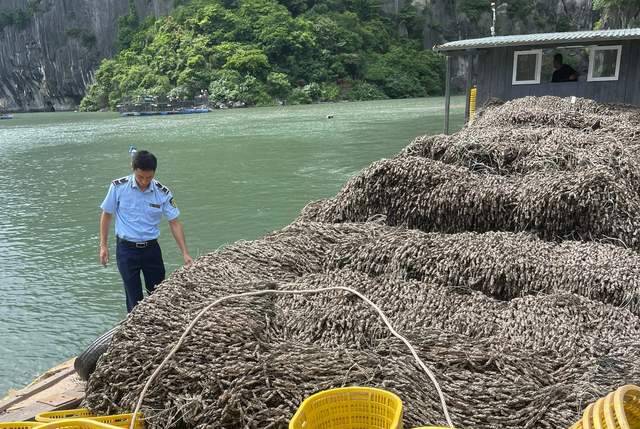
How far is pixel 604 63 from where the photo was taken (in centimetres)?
1220

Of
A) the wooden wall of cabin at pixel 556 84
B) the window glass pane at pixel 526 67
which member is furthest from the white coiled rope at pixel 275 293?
the window glass pane at pixel 526 67

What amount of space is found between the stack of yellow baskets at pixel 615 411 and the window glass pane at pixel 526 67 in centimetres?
1215

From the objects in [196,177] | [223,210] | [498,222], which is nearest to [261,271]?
[498,222]

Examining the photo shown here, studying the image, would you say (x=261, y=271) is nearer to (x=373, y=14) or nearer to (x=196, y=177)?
(x=196, y=177)

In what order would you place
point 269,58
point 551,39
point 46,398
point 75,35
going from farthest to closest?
1. point 75,35
2. point 269,58
3. point 551,39
4. point 46,398

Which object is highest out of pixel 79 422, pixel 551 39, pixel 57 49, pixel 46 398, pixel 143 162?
pixel 57 49

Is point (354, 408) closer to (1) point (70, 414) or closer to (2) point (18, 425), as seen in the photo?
(2) point (18, 425)

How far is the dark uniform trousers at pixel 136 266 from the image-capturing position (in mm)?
4367

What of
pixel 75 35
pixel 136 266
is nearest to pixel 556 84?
pixel 136 266

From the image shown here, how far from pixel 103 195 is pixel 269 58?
159ft

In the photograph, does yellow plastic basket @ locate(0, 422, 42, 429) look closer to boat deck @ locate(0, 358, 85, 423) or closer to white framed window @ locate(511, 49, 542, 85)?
boat deck @ locate(0, 358, 85, 423)

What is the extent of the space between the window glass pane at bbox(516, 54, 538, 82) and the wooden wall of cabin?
0.16 metres

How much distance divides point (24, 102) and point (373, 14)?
53.5 metres

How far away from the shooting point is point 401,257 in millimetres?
3576
